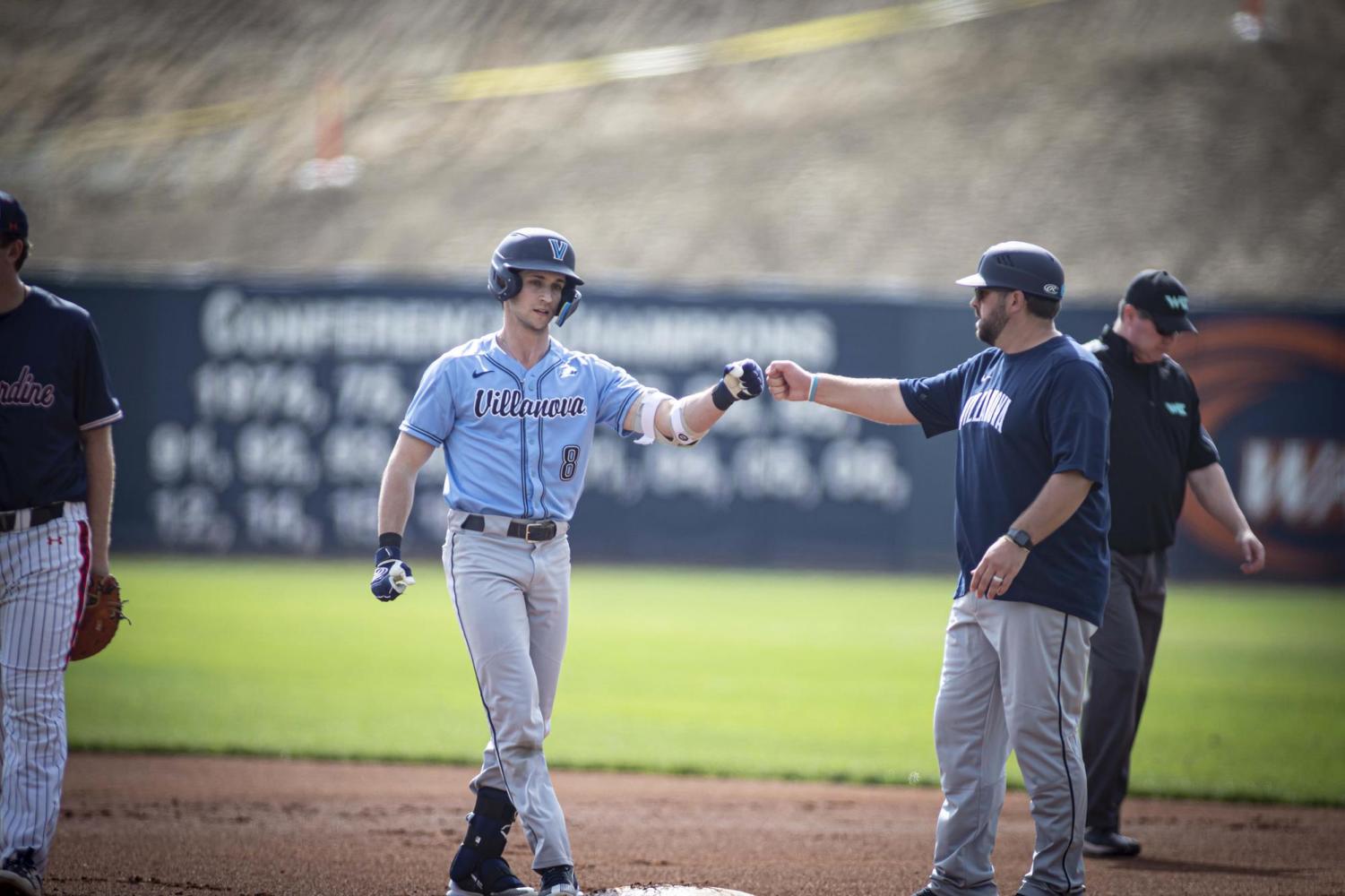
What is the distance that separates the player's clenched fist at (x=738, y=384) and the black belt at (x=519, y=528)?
0.76 metres

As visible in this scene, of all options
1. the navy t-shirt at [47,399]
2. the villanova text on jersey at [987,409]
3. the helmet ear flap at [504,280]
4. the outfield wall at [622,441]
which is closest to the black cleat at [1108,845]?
the villanova text on jersey at [987,409]

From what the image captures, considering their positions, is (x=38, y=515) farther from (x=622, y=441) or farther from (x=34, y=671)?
(x=622, y=441)

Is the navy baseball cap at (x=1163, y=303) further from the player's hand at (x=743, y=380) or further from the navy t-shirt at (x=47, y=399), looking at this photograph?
the navy t-shirt at (x=47, y=399)

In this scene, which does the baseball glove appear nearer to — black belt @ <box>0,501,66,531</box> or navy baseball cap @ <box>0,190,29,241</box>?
black belt @ <box>0,501,66,531</box>

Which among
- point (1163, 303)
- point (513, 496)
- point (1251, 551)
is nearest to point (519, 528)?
point (513, 496)

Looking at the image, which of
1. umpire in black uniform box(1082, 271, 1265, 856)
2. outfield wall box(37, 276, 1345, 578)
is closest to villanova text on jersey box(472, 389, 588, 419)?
umpire in black uniform box(1082, 271, 1265, 856)

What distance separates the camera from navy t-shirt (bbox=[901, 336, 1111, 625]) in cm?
486

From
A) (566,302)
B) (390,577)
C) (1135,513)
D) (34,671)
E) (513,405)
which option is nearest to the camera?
(34,671)

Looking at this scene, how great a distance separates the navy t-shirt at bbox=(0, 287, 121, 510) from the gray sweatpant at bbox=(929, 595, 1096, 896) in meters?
3.00

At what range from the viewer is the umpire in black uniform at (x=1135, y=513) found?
247 inches

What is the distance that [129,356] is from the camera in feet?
65.0

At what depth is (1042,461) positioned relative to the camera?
16.4 feet

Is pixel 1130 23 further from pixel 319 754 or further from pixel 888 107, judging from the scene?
pixel 319 754

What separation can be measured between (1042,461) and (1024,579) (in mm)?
401
